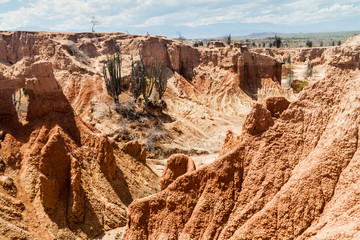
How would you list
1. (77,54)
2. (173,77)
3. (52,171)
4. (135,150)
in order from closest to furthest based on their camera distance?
(52,171) → (135,150) → (77,54) → (173,77)

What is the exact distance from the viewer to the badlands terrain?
591cm

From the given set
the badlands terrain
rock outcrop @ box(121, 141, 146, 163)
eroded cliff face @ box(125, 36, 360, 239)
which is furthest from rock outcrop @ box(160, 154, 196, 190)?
rock outcrop @ box(121, 141, 146, 163)

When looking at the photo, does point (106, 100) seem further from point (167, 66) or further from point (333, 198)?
point (333, 198)

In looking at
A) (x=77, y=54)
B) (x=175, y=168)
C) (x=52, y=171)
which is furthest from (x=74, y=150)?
(x=77, y=54)

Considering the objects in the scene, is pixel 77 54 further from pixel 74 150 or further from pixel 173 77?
pixel 74 150

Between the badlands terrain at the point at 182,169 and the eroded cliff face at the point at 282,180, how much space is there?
2 centimetres

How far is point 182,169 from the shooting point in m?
9.25

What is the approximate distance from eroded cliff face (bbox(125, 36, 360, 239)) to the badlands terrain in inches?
0.9

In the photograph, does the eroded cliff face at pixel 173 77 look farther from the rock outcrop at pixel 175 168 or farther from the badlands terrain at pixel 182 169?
the rock outcrop at pixel 175 168

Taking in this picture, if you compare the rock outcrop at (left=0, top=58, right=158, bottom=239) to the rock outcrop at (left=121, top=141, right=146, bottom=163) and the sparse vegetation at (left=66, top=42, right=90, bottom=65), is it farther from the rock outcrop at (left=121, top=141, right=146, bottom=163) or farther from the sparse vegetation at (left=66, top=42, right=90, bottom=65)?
the sparse vegetation at (left=66, top=42, right=90, bottom=65)

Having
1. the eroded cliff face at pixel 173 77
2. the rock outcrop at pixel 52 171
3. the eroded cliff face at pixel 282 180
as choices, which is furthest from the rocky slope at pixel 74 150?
the eroded cliff face at pixel 282 180

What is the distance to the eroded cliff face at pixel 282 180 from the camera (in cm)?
575

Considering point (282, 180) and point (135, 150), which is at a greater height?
point (282, 180)

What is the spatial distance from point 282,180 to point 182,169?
3.45 meters
